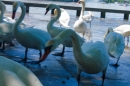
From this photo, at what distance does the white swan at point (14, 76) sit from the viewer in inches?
91.6

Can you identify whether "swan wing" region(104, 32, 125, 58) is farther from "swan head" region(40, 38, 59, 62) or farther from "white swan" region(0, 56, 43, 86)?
"white swan" region(0, 56, 43, 86)

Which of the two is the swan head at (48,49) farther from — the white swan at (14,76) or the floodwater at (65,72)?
the white swan at (14,76)

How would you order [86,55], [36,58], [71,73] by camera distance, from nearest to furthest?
[86,55], [71,73], [36,58]

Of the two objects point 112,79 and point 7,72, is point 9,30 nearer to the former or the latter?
point 112,79

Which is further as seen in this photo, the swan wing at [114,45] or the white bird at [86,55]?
the swan wing at [114,45]

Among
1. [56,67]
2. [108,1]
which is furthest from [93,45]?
[108,1]

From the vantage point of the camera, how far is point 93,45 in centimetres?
580

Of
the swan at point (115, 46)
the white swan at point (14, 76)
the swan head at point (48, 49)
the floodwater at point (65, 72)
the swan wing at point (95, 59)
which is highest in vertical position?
the white swan at point (14, 76)

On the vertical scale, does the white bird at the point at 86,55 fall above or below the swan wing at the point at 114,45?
above

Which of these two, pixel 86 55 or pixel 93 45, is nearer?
pixel 86 55

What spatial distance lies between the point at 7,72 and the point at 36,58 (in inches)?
201

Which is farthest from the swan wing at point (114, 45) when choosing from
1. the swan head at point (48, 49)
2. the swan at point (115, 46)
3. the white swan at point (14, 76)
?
the white swan at point (14, 76)

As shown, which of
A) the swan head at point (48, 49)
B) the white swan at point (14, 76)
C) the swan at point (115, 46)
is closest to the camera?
the white swan at point (14, 76)

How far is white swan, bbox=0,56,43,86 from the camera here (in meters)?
2.33
